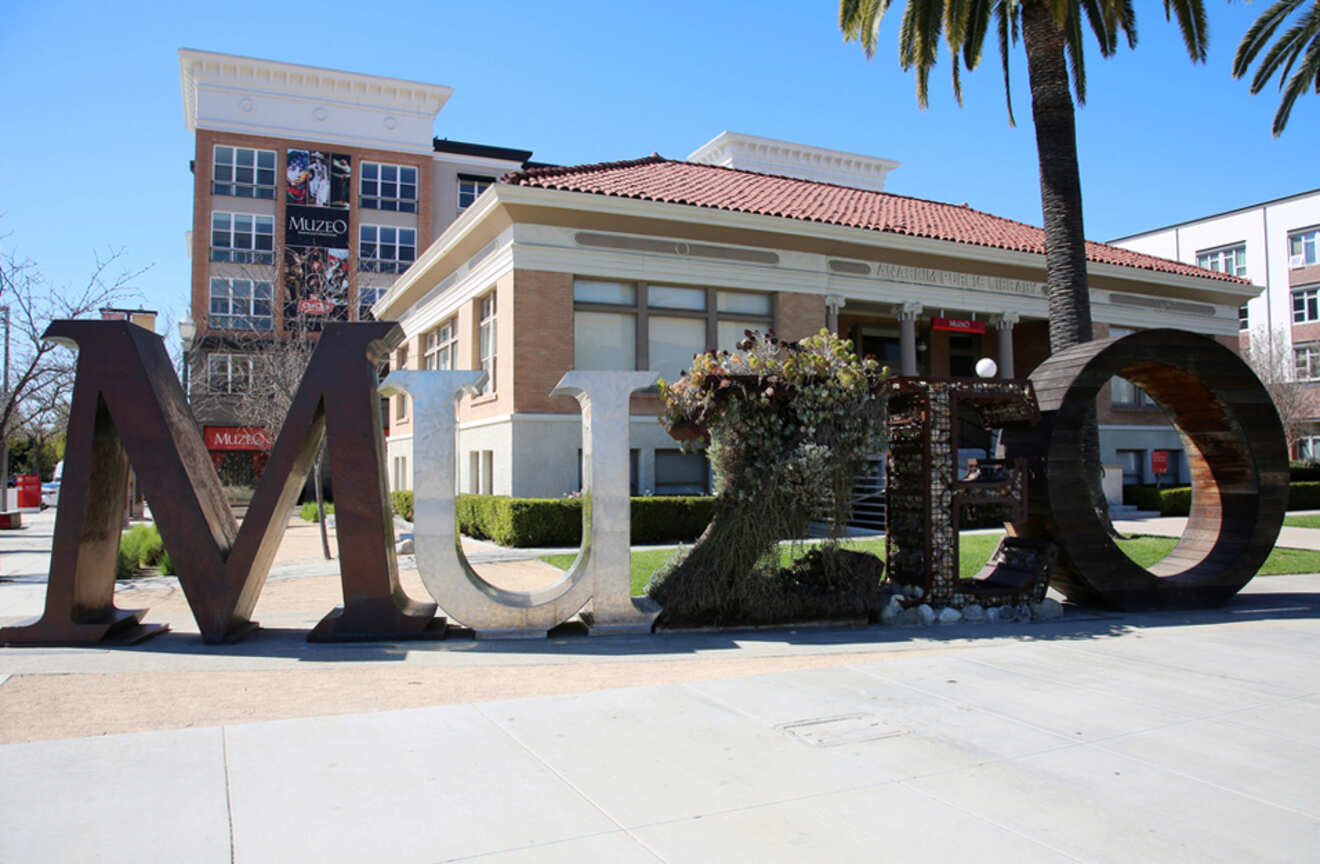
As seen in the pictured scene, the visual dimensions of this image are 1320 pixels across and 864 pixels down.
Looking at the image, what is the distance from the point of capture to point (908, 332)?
80.7 feet

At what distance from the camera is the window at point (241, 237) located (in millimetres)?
43312

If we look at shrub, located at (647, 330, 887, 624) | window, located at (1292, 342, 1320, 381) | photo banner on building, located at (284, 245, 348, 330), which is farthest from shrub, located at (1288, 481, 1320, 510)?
photo banner on building, located at (284, 245, 348, 330)

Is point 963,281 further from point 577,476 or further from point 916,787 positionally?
point 916,787

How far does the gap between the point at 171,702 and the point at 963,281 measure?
23618 mm

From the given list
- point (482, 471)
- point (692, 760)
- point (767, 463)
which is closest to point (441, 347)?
point (482, 471)

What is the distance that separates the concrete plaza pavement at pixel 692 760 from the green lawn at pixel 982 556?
16.0 feet

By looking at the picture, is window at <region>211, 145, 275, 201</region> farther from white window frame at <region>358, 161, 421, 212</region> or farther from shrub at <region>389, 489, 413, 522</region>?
shrub at <region>389, 489, 413, 522</region>

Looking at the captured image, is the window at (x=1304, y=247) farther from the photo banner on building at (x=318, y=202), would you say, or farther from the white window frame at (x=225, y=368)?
the white window frame at (x=225, y=368)

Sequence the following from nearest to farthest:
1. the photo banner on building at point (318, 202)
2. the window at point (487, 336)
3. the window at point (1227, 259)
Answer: the window at point (487, 336) < the photo banner on building at point (318, 202) < the window at point (1227, 259)

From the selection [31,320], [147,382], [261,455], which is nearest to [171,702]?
[147,382]

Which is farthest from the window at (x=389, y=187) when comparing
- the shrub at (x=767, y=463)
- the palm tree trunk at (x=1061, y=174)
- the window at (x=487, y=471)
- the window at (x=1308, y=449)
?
the window at (x=1308, y=449)

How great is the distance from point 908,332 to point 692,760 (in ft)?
70.4

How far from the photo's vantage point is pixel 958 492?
9.41 m

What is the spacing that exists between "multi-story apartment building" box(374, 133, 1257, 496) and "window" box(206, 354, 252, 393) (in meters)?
9.92
